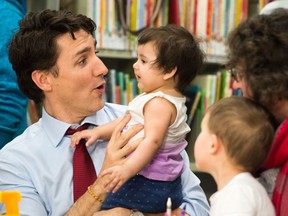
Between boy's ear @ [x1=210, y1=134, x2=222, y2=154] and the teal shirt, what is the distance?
1.12m

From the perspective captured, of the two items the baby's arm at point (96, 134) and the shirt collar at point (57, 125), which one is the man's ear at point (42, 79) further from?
the baby's arm at point (96, 134)

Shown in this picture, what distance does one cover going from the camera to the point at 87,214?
6.08ft

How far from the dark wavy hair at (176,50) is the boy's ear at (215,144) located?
54cm

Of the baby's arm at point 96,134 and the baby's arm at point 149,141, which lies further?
the baby's arm at point 96,134

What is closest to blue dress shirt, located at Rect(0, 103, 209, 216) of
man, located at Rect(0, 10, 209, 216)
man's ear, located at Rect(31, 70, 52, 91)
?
man, located at Rect(0, 10, 209, 216)

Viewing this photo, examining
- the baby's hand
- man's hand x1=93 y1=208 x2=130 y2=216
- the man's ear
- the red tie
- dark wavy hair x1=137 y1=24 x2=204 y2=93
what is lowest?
man's hand x1=93 y1=208 x2=130 y2=216

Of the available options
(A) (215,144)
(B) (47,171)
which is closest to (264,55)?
(A) (215,144)

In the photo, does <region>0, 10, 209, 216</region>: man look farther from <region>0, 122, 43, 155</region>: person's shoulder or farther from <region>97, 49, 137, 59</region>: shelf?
<region>97, 49, 137, 59</region>: shelf

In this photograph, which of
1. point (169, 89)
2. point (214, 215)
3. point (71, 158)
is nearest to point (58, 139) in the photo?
point (71, 158)

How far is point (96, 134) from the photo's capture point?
197cm

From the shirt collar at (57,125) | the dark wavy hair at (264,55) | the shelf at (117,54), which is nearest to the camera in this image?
the dark wavy hair at (264,55)

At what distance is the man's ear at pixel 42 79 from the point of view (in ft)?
6.86

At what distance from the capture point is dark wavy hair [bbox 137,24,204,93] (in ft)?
5.81

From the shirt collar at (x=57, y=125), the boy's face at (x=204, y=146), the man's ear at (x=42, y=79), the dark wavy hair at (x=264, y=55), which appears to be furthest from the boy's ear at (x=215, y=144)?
the man's ear at (x=42, y=79)
